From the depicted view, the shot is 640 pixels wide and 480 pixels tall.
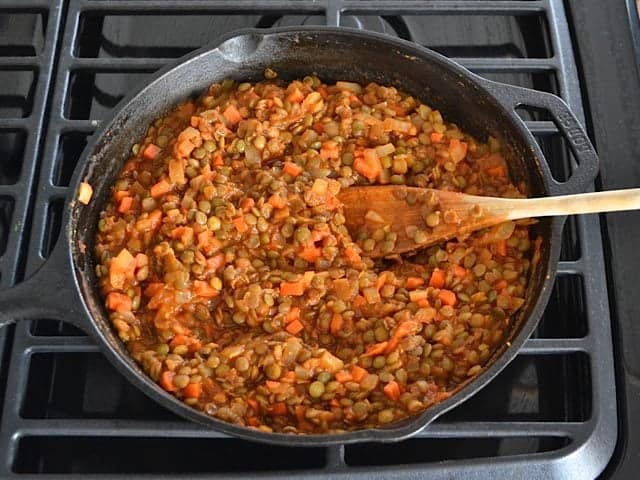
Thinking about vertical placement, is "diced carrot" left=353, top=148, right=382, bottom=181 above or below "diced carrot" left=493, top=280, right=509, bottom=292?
above

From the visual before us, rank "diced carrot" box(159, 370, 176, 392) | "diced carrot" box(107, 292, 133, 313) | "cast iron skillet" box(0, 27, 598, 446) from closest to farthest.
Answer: "cast iron skillet" box(0, 27, 598, 446) → "diced carrot" box(159, 370, 176, 392) → "diced carrot" box(107, 292, 133, 313)

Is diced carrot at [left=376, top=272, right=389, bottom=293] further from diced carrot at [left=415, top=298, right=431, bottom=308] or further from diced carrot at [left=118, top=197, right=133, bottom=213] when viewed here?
diced carrot at [left=118, top=197, right=133, bottom=213]

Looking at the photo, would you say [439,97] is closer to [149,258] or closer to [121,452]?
[149,258]

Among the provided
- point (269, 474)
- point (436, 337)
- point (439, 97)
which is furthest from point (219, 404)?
point (439, 97)

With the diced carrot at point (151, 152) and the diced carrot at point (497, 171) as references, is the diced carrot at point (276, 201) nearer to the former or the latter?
the diced carrot at point (151, 152)

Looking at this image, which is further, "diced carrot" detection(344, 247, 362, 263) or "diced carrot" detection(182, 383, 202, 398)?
"diced carrot" detection(344, 247, 362, 263)

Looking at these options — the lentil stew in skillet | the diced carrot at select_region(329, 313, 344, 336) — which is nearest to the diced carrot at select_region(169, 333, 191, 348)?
the lentil stew in skillet

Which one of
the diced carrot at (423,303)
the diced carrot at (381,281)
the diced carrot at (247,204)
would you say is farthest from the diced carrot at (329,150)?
the diced carrot at (423,303)
